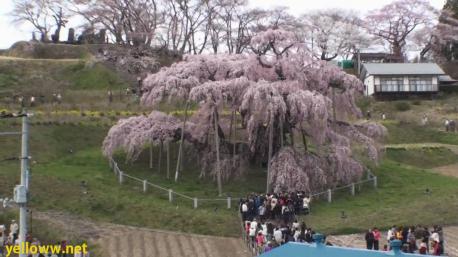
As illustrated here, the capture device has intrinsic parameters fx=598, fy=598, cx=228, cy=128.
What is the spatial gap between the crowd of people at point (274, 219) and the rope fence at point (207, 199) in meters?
2.34

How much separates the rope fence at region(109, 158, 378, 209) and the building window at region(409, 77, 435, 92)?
2870 centimetres

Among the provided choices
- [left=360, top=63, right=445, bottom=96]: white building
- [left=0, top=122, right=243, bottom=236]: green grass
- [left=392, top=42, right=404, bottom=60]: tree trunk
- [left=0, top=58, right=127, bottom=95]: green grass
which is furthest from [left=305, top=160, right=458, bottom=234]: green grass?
[left=392, top=42, right=404, bottom=60]: tree trunk

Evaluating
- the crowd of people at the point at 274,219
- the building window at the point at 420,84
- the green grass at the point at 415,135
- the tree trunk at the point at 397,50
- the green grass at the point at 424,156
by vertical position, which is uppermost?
the tree trunk at the point at 397,50

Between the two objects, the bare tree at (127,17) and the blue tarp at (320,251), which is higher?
the bare tree at (127,17)

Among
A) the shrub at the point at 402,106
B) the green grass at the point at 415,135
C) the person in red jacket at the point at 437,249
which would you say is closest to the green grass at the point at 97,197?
the person in red jacket at the point at 437,249

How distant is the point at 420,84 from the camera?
5875cm

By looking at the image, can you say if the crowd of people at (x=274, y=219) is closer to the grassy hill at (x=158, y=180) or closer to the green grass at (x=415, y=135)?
the grassy hill at (x=158, y=180)

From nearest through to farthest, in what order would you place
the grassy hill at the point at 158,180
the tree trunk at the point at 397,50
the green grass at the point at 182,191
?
the green grass at the point at 182,191, the grassy hill at the point at 158,180, the tree trunk at the point at 397,50

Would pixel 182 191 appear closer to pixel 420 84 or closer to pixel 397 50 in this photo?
pixel 420 84

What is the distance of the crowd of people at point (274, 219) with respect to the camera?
19906mm

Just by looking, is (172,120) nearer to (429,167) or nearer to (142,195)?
(142,195)

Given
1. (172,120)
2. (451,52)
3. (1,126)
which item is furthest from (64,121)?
(451,52)

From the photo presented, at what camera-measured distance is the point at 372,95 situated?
194ft

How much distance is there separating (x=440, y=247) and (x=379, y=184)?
44.9 ft
